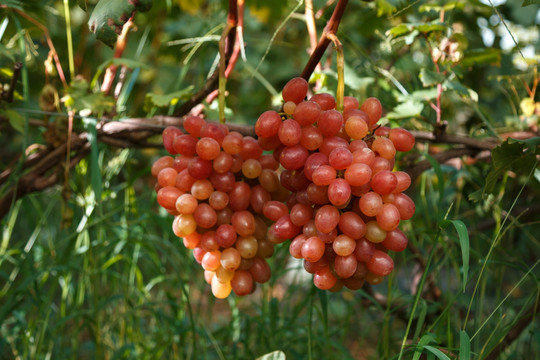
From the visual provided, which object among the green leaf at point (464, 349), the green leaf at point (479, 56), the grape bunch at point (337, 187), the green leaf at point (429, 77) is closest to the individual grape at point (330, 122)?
the grape bunch at point (337, 187)

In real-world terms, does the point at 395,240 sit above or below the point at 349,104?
below

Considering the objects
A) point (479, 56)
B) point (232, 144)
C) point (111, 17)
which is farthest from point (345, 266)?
point (479, 56)

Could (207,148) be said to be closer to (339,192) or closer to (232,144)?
(232,144)

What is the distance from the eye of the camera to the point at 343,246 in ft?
2.11

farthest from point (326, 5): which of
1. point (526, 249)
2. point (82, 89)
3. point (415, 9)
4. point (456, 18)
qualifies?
point (526, 249)

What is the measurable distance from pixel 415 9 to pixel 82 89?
1016 millimetres

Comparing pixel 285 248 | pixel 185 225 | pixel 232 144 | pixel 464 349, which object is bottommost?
pixel 285 248

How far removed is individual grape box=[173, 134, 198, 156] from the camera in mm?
753

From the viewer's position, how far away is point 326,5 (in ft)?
4.13

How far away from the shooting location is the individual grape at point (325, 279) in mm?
688

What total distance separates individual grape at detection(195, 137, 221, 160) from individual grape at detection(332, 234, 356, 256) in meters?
0.21

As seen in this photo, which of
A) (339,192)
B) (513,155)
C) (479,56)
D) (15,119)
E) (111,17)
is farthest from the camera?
(479,56)

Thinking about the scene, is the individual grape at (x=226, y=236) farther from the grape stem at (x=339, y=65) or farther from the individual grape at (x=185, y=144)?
the grape stem at (x=339, y=65)

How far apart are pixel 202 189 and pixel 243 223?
8 cm
